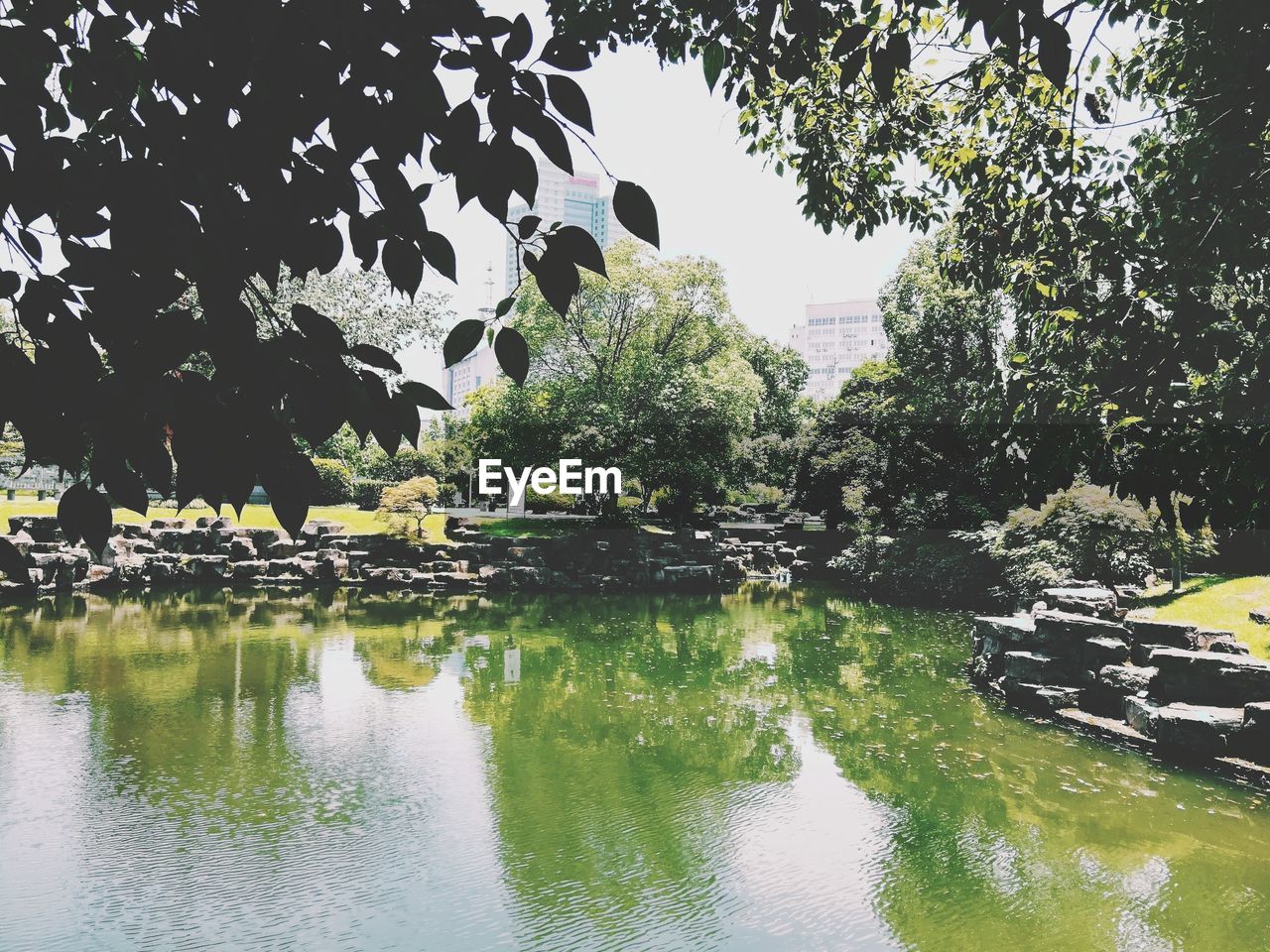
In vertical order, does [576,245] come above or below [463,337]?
above

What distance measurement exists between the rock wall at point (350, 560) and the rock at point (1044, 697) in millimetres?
10534

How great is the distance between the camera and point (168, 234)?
3.93 ft

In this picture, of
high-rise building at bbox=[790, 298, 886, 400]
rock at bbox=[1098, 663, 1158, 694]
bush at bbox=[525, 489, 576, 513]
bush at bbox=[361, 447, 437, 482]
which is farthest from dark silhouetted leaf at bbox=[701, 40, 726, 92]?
high-rise building at bbox=[790, 298, 886, 400]

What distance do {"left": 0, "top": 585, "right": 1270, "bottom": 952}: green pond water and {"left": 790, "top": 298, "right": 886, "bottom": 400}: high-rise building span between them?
295ft

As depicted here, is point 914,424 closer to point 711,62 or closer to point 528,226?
point 711,62

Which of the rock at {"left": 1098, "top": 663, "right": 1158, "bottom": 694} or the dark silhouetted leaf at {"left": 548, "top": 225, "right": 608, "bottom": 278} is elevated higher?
the dark silhouetted leaf at {"left": 548, "top": 225, "right": 608, "bottom": 278}

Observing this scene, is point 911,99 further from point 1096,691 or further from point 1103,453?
point 1096,691

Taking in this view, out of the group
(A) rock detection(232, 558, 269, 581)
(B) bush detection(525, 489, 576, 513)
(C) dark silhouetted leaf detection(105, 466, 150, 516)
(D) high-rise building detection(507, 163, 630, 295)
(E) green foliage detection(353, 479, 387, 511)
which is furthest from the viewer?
(D) high-rise building detection(507, 163, 630, 295)

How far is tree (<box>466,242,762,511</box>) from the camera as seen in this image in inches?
763

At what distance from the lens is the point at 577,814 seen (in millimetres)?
5656

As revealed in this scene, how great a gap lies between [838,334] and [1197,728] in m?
96.1

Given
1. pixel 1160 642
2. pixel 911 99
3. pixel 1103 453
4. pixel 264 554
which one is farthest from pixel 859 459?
pixel 1103 453

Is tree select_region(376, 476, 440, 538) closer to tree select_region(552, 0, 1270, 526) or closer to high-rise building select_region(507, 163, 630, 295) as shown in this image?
tree select_region(552, 0, 1270, 526)

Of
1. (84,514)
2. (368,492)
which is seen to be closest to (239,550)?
(368,492)
